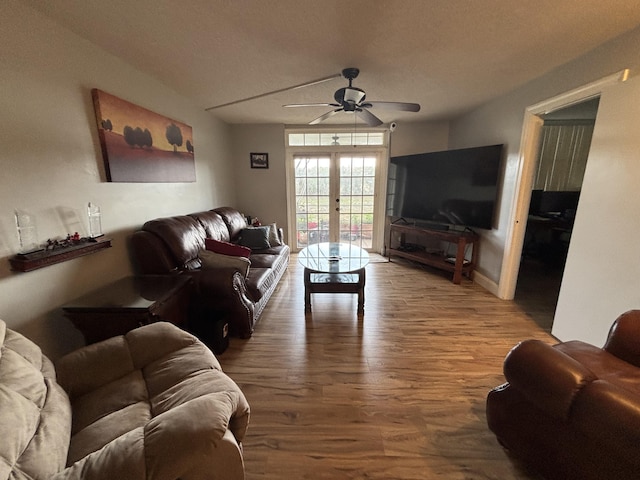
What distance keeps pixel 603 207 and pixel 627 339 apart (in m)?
1.02

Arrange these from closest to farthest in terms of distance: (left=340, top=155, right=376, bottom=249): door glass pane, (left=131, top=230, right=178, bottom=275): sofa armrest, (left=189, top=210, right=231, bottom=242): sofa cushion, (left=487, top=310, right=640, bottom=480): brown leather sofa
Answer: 1. (left=487, top=310, right=640, bottom=480): brown leather sofa
2. (left=131, top=230, right=178, bottom=275): sofa armrest
3. (left=189, top=210, right=231, bottom=242): sofa cushion
4. (left=340, top=155, right=376, bottom=249): door glass pane

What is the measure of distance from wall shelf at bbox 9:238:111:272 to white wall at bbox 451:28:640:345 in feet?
11.7

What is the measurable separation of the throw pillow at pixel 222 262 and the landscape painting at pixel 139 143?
94 cm

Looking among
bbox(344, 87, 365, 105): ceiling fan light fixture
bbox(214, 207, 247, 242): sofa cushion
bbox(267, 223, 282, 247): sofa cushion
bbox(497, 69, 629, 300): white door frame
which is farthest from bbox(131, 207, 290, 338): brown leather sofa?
bbox(497, 69, 629, 300): white door frame

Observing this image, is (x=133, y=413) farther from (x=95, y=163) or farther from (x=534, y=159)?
(x=534, y=159)

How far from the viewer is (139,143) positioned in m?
2.30

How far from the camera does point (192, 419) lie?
83 centimetres

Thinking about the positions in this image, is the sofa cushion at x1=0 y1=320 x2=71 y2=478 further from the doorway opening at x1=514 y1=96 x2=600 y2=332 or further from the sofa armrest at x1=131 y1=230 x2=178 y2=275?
the doorway opening at x1=514 y1=96 x2=600 y2=332

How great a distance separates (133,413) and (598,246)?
2.94 metres

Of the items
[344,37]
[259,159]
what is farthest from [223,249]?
[259,159]

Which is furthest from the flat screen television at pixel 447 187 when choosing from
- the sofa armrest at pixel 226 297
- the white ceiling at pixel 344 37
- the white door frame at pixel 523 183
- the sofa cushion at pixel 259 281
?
the sofa armrest at pixel 226 297

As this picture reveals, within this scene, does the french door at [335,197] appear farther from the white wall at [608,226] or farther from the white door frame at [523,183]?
the white wall at [608,226]

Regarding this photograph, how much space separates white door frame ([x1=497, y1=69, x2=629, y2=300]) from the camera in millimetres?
2331

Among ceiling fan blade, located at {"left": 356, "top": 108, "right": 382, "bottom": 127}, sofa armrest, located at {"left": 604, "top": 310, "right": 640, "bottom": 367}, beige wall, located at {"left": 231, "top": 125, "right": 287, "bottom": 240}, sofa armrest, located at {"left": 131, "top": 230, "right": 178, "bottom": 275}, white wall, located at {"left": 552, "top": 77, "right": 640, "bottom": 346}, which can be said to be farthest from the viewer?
beige wall, located at {"left": 231, "top": 125, "right": 287, "bottom": 240}
